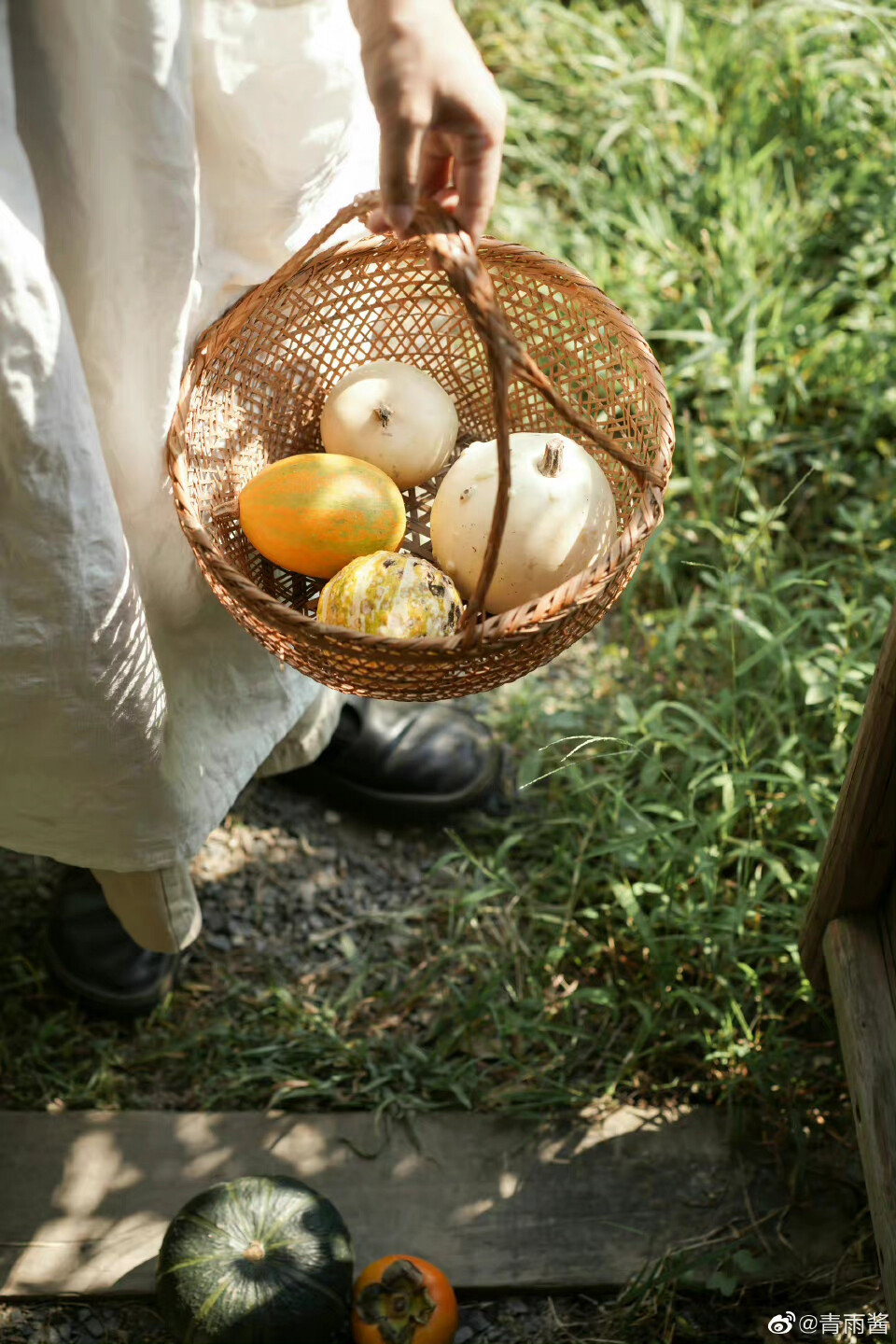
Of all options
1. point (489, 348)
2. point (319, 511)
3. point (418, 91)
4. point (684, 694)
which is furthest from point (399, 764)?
point (418, 91)

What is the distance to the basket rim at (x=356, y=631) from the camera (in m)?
1.18

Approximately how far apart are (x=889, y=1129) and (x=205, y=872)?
1.22 meters

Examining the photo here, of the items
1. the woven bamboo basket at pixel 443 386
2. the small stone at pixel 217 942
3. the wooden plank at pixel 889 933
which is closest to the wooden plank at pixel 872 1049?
the wooden plank at pixel 889 933

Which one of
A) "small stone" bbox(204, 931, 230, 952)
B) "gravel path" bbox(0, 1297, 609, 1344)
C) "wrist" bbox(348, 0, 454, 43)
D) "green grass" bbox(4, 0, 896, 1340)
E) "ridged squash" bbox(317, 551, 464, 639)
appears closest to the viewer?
"wrist" bbox(348, 0, 454, 43)

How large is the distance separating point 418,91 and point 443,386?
0.66 m

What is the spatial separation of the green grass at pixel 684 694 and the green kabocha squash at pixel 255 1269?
11.3 inches

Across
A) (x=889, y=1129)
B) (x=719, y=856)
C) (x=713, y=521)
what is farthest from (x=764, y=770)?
(x=889, y=1129)

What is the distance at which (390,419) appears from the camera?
1493mm

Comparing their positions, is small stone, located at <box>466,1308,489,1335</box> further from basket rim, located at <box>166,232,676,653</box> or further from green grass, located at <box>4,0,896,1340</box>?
basket rim, located at <box>166,232,676,653</box>

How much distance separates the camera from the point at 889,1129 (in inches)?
56.2

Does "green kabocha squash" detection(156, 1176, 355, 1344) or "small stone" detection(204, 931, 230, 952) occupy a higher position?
"green kabocha squash" detection(156, 1176, 355, 1344)

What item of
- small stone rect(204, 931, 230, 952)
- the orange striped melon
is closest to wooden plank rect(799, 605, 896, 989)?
the orange striped melon

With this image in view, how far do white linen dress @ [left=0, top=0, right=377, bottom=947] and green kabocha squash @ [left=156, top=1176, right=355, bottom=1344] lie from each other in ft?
1.52

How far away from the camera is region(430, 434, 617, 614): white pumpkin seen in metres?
1.36
